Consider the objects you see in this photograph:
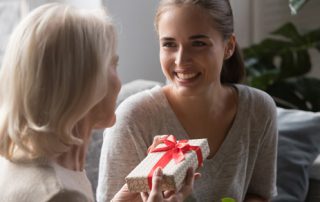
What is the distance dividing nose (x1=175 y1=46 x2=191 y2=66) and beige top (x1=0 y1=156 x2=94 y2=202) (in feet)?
1.70

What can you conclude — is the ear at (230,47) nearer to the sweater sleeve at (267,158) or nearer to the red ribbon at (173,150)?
the sweater sleeve at (267,158)

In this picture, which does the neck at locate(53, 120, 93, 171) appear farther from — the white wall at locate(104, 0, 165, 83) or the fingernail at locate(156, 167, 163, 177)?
the white wall at locate(104, 0, 165, 83)

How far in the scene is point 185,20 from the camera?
5.35 ft

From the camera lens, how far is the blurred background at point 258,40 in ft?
7.97

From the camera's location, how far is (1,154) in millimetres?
1210

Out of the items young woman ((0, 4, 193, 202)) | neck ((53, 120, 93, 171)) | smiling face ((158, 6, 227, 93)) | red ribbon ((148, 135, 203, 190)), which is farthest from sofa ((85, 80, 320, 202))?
young woman ((0, 4, 193, 202))

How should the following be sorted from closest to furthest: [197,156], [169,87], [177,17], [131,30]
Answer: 1. [197,156]
2. [177,17]
3. [169,87]
4. [131,30]

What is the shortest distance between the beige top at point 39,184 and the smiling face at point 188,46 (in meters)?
0.53

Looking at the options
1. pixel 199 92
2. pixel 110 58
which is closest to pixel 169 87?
pixel 199 92

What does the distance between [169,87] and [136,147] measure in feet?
0.67

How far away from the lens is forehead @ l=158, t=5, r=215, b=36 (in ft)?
5.34

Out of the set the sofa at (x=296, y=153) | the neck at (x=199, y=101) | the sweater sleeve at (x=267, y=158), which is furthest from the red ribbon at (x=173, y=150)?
the sofa at (x=296, y=153)

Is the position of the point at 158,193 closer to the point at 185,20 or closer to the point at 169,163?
the point at 169,163

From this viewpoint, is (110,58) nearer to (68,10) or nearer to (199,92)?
(68,10)
